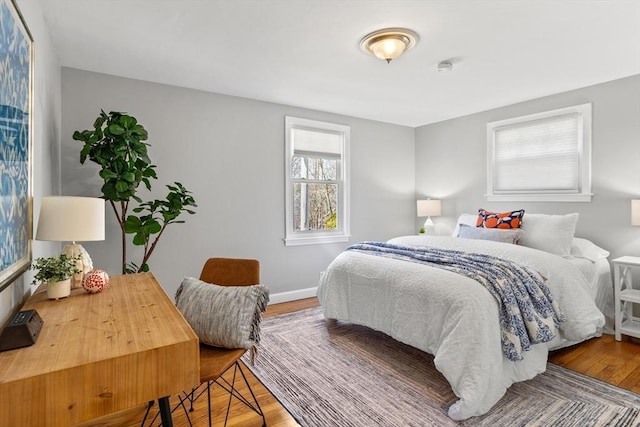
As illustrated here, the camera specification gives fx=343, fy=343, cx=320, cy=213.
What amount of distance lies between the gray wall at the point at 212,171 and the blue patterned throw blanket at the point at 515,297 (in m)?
2.03

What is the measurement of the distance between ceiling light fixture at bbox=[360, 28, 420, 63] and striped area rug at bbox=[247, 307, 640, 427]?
234 centimetres

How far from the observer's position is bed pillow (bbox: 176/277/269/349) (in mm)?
1746

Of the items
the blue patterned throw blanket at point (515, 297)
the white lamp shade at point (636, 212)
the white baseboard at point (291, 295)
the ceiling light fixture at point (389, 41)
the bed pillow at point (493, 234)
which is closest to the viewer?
the blue patterned throw blanket at point (515, 297)

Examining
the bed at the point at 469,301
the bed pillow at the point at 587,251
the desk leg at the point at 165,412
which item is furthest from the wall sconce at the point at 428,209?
the desk leg at the point at 165,412

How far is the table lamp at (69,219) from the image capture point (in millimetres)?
1513

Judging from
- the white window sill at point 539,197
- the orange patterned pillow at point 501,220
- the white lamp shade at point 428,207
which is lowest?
the orange patterned pillow at point 501,220

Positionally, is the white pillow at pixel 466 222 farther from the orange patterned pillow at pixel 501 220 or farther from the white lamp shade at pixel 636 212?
the white lamp shade at pixel 636 212

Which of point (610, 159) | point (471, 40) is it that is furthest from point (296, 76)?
point (610, 159)

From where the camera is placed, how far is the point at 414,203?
18.2 ft

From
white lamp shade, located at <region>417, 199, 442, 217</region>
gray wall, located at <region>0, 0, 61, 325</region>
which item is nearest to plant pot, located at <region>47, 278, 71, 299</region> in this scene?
gray wall, located at <region>0, 0, 61, 325</region>

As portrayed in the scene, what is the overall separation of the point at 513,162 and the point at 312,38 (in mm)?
3086

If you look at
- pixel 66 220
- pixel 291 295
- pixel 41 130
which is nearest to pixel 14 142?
pixel 66 220

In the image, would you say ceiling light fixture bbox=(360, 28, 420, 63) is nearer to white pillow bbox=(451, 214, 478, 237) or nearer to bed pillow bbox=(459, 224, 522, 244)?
bed pillow bbox=(459, 224, 522, 244)

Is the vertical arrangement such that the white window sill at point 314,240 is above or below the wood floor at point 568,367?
above
